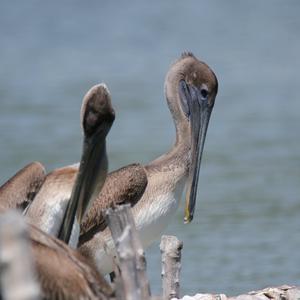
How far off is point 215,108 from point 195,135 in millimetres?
7828

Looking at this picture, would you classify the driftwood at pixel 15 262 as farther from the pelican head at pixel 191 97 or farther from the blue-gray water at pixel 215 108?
the blue-gray water at pixel 215 108

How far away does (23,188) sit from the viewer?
7.22m

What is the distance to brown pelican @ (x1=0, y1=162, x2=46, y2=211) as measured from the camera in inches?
284

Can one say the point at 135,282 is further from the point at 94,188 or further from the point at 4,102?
→ the point at 4,102

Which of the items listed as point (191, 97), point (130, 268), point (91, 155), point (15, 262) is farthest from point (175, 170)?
point (15, 262)

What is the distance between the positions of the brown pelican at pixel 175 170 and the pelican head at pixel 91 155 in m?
0.99

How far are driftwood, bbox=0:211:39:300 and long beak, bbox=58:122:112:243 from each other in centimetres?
300

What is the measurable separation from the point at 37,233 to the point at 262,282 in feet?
15.1

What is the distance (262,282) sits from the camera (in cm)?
970

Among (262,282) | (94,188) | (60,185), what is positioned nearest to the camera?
(94,188)

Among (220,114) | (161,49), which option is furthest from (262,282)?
(161,49)

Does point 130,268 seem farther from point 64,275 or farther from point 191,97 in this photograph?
point 191,97

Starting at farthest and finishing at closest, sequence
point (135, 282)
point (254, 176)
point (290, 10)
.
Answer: point (290, 10)
point (254, 176)
point (135, 282)

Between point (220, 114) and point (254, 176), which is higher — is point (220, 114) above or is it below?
above
